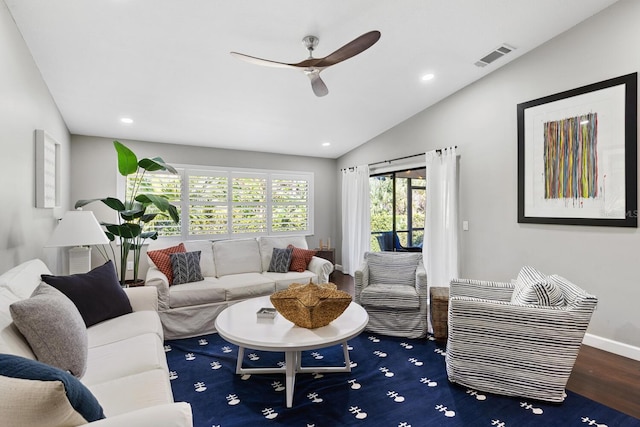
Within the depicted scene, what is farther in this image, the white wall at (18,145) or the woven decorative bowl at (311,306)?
the woven decorative bowl at (311,306)

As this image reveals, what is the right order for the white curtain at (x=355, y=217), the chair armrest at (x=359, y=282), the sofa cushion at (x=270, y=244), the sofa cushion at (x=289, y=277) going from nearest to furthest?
the chair armrest at (x=359, y=282), the sofa cushion at (x=289, y=277), the sofa cushion at (x=270, y=244), the white curtain at (x=355, y=217)

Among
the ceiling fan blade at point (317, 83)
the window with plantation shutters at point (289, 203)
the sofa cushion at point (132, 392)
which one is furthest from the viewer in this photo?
the window with plantation shutters at point (289, 203)

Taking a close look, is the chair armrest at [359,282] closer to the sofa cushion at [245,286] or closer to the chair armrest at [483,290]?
the chair armrest at [483,290]

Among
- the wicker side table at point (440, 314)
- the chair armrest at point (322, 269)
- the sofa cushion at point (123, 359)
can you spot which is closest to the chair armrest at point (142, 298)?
the sofa cushion at point (123, 359)

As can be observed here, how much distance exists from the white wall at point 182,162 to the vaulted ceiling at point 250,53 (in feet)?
0.99

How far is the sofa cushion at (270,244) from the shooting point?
14.5 ft

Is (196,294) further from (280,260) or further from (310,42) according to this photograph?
(310,42)

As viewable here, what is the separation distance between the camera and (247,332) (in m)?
2.28

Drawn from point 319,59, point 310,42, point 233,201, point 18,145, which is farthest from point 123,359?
point 233,201

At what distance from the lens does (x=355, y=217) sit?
20.0 ft

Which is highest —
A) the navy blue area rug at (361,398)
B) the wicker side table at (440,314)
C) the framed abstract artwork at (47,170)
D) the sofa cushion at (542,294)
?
the framed abstract artwork at (47,170)

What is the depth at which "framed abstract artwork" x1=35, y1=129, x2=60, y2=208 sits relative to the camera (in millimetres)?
2791

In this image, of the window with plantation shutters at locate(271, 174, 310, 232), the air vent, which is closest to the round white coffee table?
the air vent

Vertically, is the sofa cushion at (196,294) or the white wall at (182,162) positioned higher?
the white wall at (182,162)
